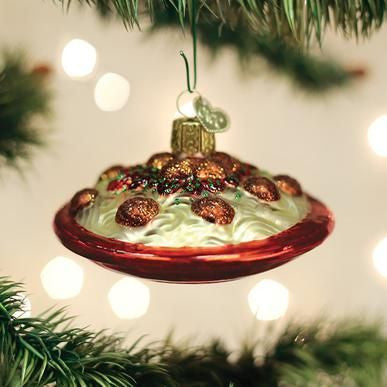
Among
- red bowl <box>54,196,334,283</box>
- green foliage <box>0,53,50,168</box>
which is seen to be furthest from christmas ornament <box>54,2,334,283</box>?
green foliage <box>0,53,50,168</box>

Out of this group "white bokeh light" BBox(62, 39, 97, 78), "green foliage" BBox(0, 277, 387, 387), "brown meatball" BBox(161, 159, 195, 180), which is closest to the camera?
"green foliage" BBox(0, 277, 387, 387)

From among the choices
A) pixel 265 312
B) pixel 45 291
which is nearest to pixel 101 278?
pixel 45 291

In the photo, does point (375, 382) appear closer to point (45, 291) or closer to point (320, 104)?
point (320, 104)

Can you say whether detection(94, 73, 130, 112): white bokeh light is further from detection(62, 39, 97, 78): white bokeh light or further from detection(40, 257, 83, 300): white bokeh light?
detection(40, 257, 83, 300): white bokeh light

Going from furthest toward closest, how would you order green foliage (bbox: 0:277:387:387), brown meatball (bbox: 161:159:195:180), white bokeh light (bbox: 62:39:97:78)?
white bokeh light (bbox: 62:39:97:78) → brown meatball (bbox: 161:159:195:180) → green foliage (bbox: 0:277:387:387)

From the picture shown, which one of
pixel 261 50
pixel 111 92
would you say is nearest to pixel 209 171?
pixel 261 50

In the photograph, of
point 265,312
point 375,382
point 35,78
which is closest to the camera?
point 375,382
